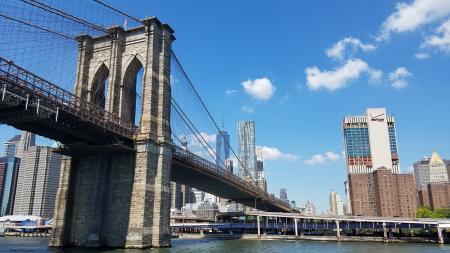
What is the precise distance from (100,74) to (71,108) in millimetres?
21059

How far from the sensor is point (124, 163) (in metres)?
51.1

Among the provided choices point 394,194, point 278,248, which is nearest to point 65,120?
point 278,248

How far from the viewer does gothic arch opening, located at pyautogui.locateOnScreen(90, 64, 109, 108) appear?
195 feet

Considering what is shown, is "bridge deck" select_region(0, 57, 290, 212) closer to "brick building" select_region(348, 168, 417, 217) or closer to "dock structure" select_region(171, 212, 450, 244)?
"dock structure" select_region(171, 212, 450, 244)

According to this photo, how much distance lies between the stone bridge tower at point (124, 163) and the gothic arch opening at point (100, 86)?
0.16 metres

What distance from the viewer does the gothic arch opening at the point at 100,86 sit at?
5933cm

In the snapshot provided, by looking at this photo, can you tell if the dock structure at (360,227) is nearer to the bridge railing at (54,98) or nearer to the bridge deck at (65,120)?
the bridge deck at (65,120)

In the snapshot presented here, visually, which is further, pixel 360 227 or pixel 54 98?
pixel 360 227

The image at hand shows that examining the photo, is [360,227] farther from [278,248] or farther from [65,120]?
[65,120]

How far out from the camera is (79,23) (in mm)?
51125

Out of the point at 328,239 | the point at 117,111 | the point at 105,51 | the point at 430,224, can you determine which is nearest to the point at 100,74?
the point at 105,51

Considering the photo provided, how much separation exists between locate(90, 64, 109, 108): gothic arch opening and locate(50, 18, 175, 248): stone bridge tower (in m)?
0.16


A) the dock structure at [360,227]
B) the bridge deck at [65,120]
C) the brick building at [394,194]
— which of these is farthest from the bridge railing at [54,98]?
the brick building at [394,194]

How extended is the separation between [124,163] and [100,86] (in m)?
15.0
